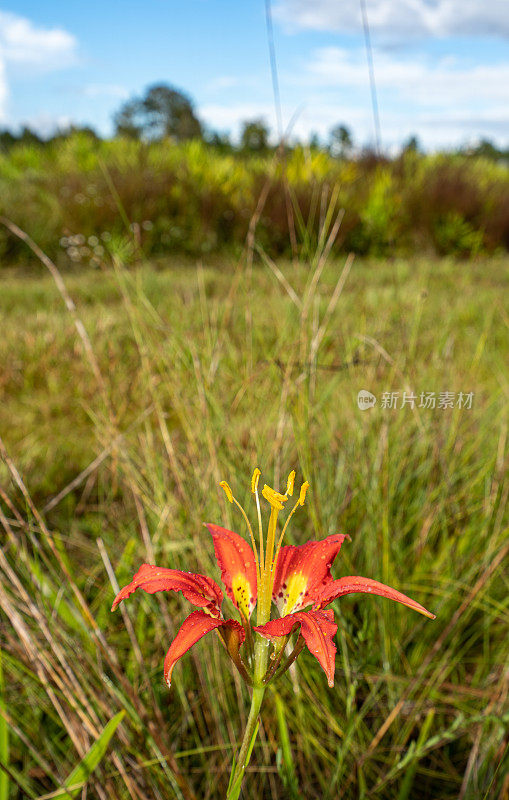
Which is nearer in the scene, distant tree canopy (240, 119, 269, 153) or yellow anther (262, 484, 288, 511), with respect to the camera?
yellow anther (262, 484, 288, 511)

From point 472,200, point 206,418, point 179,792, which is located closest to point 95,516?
point 206,418

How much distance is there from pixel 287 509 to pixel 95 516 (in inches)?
28.0

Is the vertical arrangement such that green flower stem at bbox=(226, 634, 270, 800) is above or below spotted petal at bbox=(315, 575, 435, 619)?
below

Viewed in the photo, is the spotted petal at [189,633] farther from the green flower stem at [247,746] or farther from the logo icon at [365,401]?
the logo icon at [365,401]

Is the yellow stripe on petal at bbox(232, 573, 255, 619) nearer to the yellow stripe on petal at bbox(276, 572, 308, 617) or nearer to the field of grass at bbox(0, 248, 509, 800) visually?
the yellow stripe on petal at bbox(276, 572, 308, 617)

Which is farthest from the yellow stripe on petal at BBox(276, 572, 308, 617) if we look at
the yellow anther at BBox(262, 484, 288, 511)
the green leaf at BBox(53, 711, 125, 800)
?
the green leaf at BBox(53, 711, 125, 800)

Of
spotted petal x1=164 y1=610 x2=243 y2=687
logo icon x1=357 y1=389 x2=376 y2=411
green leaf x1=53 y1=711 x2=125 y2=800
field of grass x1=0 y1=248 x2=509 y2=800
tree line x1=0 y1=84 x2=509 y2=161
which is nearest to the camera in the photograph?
spotted petal x1=164 y1=610 x2=243 y2=687

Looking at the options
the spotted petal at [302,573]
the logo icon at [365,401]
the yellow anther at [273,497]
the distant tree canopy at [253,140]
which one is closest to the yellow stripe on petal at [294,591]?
the spotted petal at [302,573]

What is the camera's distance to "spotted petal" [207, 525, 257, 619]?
438 millimetres

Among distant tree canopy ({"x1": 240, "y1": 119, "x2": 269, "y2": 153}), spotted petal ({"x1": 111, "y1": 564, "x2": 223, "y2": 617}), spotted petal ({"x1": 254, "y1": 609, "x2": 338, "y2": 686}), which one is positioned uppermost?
distant tree canopy ({"x1": 240, "y1": 119, "x2": 269, "y2": 153})

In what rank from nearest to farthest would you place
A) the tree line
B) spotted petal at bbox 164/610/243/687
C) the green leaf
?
spotted petal at bbox 164/610/243/687
the green leaf
the tree line

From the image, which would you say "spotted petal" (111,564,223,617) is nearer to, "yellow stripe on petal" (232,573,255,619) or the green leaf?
"yellow stripe on petal" (232,573,255,619)

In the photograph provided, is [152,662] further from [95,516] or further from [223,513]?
[95,516]

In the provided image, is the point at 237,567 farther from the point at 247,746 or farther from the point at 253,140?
the point at 253,140
